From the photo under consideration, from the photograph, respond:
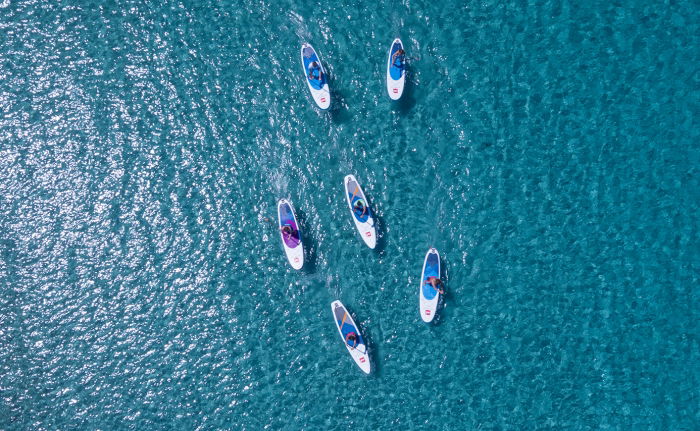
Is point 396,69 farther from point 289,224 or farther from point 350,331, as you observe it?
point 350,331

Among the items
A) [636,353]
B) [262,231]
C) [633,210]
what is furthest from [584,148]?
[262,231]

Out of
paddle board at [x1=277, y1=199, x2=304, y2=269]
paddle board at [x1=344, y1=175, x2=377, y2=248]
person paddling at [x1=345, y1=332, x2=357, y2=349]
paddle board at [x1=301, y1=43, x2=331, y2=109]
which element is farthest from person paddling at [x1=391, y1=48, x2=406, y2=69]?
person paddling at [x1=345, y1=332, x2=357, y2=349]

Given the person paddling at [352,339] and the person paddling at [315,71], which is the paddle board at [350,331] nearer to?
the person paddling at [352,339]

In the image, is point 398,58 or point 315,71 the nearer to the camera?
point 398,58

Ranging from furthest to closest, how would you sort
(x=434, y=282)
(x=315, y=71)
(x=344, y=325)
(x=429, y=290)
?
1. (x=315, y=71)
2. (x=344, y=325)
3. (x=429, y=290)
4. (x=434, y=282)

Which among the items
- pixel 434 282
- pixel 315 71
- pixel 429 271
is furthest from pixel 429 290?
pixel 315 71
